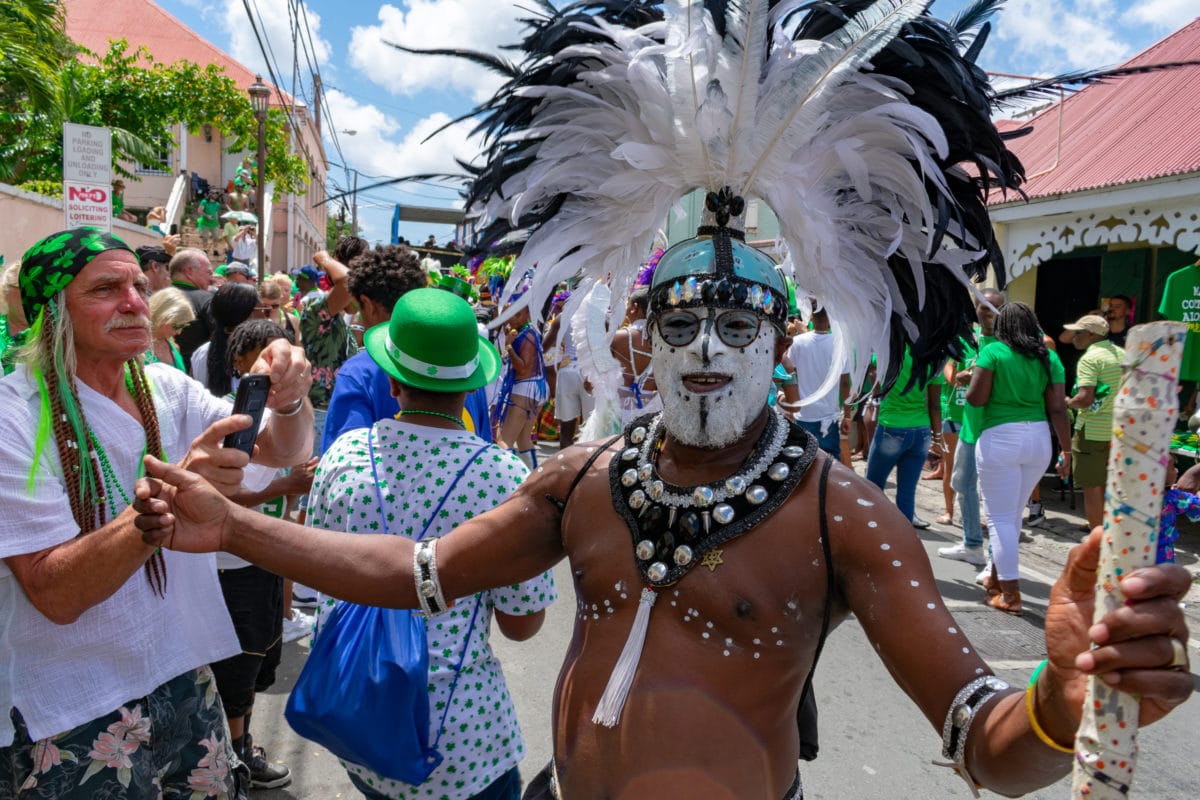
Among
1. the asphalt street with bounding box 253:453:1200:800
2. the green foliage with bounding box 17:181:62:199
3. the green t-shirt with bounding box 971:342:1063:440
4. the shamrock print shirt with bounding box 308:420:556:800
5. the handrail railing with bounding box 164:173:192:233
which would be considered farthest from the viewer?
the handrail railing with bounding box 164:173:192:233

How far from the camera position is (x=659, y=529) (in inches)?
72.4

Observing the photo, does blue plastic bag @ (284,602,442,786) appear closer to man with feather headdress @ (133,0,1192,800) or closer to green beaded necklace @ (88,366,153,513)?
man with feather headdress @ (133,0,1192,800)

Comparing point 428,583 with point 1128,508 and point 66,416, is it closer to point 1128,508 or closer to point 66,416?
point 66,416

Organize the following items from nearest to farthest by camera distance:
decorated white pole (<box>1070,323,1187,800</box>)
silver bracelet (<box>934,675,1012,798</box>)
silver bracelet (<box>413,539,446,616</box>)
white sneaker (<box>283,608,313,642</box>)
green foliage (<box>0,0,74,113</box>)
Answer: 1. decorated white pole (<box>1070,323,1187,800</box>)
2. silver bracelet (<box>934,675,1012,798</box>)
3. silver bracelet (<box>413,539,446,616</box>)
4. white sneaker (<box>283,608,313,642</box>)
5. green foliage (<box>0,0,74,113</box>)

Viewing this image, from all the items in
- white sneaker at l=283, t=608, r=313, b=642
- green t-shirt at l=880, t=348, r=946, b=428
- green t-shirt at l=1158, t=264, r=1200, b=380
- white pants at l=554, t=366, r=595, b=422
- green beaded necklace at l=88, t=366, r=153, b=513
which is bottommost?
white sneaker at l=283, t=608, r=313, b=642

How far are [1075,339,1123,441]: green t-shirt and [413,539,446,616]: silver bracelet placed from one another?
259 inches

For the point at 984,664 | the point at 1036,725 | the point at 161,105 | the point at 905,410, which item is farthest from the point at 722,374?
the point at 161,105

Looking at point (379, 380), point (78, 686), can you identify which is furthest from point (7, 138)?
point (78, 686)

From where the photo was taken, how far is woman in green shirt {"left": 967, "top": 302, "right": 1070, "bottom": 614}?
18.3 ft

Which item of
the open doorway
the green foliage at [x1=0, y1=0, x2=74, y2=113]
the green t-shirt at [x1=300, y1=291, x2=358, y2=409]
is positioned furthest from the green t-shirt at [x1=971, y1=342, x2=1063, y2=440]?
the green foliage at [x1=0, y1=0, x2=74, y2=113]

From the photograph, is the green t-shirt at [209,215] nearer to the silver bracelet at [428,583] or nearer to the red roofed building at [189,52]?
the red roofed building at [189,52]

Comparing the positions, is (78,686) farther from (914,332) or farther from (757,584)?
(914,332)

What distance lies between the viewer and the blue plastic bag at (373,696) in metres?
2.10

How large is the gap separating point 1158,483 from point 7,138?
66.5ft
